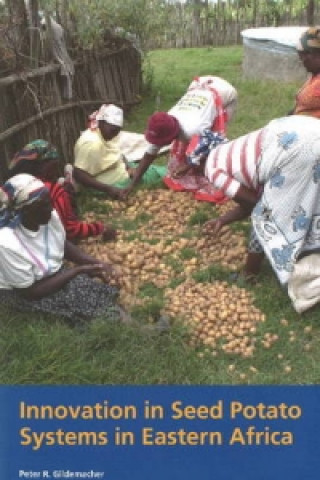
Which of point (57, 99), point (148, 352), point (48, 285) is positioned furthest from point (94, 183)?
point (148, 352)

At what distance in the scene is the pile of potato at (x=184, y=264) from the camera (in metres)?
3.26

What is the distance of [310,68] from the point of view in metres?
3.93

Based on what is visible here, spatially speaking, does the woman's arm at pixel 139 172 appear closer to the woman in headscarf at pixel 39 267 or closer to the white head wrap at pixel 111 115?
the white head wrap at pixel 111 115

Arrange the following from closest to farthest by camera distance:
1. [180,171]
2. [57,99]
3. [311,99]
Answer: [311,99], [180,171], [57,99]

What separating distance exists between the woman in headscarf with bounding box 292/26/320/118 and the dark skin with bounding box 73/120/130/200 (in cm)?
140

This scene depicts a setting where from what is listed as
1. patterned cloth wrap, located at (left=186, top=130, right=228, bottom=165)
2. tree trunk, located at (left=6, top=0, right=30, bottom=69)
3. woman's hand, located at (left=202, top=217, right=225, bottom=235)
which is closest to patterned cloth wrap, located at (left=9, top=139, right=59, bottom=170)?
patterned cloth wrap, located at (left=186, top=130, right=228, bottom=165)

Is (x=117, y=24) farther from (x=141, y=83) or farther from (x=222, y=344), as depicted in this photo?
(x=222, y=344)

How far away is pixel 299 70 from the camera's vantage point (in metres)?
8.02

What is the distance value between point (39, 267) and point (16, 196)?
1.21 ft

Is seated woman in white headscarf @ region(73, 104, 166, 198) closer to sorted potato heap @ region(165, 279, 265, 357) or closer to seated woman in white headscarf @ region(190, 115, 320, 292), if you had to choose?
seated woman in white headscarf @ region(190, 115, 320, 292)

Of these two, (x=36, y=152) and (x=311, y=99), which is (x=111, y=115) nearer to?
(x=36, y=152)

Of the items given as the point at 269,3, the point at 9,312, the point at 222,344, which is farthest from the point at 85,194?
the point at 269,3

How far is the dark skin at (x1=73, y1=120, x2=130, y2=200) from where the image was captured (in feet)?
15.8

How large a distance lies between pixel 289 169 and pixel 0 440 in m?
1.92
